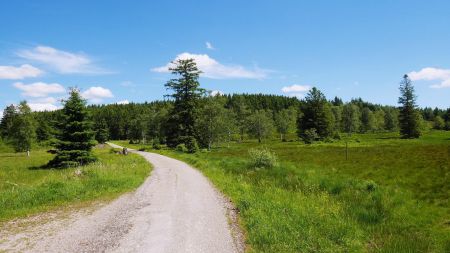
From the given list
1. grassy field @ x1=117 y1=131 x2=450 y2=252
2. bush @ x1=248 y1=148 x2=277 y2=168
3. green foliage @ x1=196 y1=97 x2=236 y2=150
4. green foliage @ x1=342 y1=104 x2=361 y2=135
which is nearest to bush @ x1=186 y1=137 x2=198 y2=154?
green foliage @ x1=196 y1=97 x2=236 y2=150

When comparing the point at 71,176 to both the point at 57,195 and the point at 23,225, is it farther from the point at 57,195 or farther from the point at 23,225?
the point at 23,225

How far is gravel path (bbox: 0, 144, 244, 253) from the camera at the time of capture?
8602mm

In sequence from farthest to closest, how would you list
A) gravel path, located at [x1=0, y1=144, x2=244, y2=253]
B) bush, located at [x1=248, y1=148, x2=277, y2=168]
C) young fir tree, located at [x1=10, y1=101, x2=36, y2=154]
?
1. young fir tree, located at [x1=10, y1=101, x2=36, y2=154]
2. bush, located at [x1=248, y1=148, x2=277, y2=168]
3. gravel path, located at [x1=0, y1=144, x2=244, y2=253]

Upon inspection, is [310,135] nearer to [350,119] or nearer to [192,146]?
[192,146]

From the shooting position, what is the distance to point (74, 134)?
3347cm

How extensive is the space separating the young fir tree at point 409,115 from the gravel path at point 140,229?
A: 84.6m

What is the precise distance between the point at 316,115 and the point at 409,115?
2496 cm

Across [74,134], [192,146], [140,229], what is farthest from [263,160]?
[192,146]

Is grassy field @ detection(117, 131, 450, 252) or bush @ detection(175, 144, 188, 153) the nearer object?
grassy field @ detection(117, 131, 450, 252)

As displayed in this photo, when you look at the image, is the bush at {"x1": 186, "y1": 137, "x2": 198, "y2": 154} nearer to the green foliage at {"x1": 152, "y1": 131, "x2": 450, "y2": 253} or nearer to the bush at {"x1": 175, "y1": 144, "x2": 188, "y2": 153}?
the bush at {"x1": 175, "y1": 144, "x2": 188, "y2": 153}

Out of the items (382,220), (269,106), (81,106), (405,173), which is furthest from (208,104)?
(269,106)

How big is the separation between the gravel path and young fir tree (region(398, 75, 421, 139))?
8457cm

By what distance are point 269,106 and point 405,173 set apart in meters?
167

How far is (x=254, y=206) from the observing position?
41.1 feet
